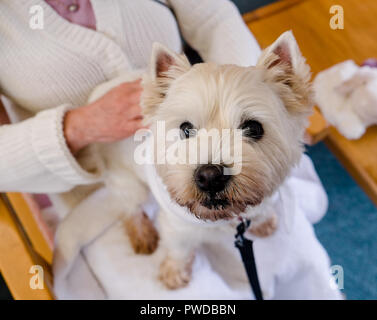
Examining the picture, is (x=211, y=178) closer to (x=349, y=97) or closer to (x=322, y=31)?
(x=322, y=31)

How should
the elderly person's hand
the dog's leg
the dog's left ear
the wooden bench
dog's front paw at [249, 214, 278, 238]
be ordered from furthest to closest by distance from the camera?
dog's front paw at [249, 214, 278, 238] → the dog's leg → the elderly person's hand → the wooden bench → the dog's left ear

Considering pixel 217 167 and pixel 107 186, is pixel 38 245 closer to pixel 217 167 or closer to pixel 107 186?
pixel 107 186

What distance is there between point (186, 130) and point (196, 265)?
20.7 inches

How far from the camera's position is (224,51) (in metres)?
0.66

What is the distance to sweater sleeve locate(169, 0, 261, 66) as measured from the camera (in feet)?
2.06

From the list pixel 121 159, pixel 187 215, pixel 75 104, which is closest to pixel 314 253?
pixel 187 215

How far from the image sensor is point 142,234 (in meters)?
0.94

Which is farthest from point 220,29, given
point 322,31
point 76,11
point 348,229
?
point 348,229

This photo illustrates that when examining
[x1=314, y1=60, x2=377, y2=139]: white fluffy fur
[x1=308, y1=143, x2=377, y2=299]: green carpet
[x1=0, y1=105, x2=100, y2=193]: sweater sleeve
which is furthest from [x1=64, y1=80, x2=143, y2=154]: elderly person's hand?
[x1=308, y1=143, x2=377, y2=299]: green carpet

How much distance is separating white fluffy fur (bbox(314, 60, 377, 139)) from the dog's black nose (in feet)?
1.86

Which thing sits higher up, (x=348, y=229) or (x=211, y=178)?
(x=211, y=178)

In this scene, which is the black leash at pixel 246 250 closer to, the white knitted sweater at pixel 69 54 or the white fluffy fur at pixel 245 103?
the white fluffy fur at pixel 245 103

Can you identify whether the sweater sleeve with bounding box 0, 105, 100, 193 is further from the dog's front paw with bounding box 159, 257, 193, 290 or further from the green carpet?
the green carpet

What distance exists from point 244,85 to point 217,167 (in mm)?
121
